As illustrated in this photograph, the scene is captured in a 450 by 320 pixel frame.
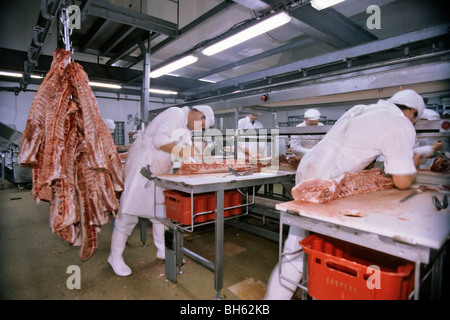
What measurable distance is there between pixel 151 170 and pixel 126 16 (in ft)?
11.1

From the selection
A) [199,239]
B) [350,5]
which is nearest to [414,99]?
[199,239]

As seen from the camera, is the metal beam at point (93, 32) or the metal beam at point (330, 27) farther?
the metal beam at point (93, 32)

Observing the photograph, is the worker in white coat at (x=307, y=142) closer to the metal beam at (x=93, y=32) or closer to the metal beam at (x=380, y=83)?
the metal beam at (x=380, y=83)

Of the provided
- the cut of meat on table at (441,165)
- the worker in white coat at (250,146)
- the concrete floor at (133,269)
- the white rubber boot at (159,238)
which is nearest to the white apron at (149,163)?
the white rubber boot at (159,238)

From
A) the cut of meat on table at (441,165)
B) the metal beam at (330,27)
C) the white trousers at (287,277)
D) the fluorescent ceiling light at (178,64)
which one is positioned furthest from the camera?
the fluorescent ceiling light at (178,64)

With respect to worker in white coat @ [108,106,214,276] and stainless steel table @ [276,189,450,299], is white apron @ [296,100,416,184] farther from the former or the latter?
worker in white coat @ [108,106,214,276]

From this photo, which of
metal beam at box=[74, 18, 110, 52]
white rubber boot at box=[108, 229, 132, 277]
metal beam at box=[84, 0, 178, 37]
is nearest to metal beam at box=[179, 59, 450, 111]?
white rubber boot at box=[108, 229, 132, 277]

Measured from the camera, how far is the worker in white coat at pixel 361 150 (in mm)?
1886

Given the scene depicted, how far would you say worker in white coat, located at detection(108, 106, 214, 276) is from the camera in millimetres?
2840

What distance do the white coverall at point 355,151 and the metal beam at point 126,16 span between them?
4.33m

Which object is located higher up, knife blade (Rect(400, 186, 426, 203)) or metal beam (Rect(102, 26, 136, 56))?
metal beam (Rect(102, 26, 136, 56))

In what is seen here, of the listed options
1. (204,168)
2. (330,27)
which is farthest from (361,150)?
(330,27)

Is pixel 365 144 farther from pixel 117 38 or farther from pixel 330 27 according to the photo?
pixel 117 38
